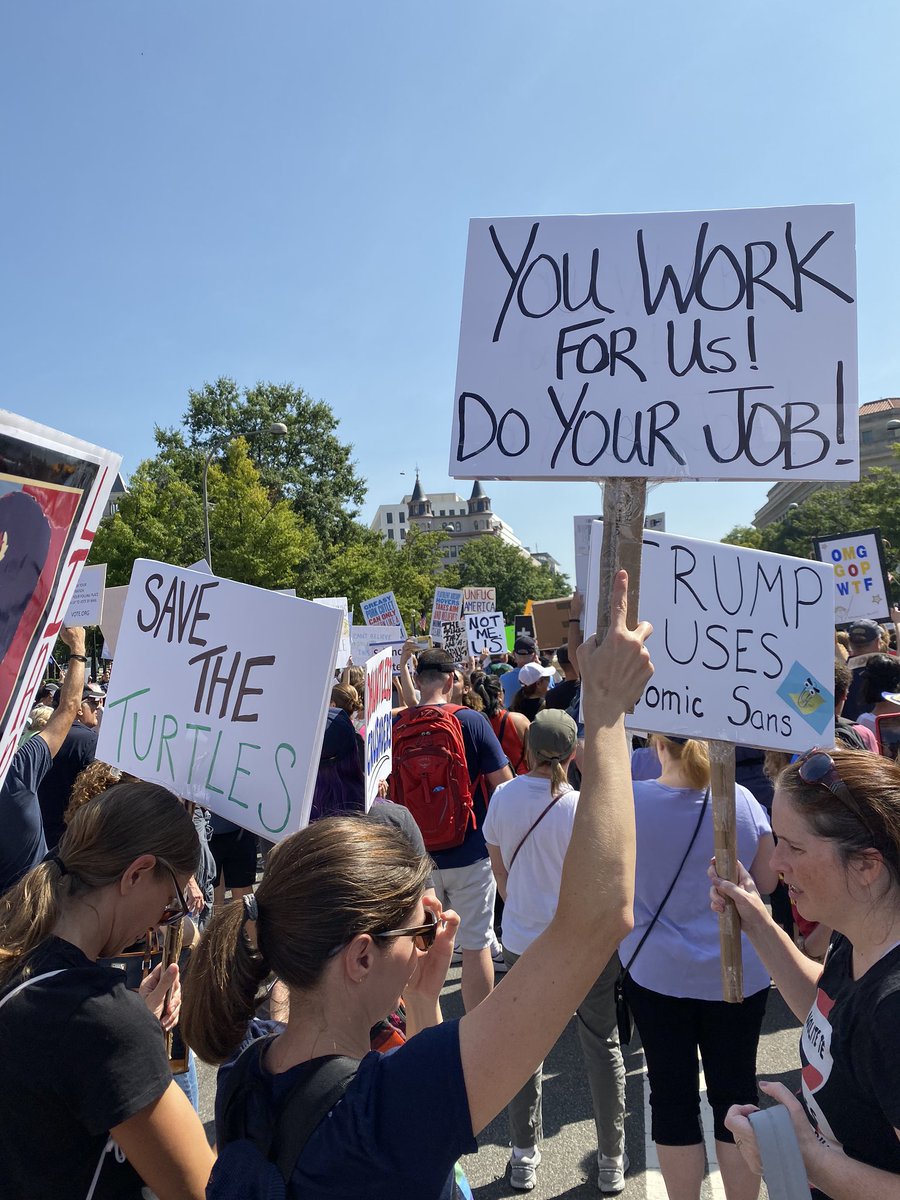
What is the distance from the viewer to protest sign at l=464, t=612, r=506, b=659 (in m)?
15.4

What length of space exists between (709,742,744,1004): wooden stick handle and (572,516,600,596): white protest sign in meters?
2.26

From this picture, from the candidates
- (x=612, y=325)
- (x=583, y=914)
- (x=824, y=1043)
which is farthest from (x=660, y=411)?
(x=824, y=1043)

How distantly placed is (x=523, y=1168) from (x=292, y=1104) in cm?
275

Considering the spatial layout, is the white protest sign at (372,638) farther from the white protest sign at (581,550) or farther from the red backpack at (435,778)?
the red backpack at (435,778)

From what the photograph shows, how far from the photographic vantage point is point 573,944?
1453 millimetres

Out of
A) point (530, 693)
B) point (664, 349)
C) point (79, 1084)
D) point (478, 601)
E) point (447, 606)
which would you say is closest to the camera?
point (79, 1084)

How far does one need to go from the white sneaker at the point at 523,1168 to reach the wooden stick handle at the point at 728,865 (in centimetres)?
155

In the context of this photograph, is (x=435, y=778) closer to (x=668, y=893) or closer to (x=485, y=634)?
(x=668, y=893)

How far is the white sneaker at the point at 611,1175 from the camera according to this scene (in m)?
3.62

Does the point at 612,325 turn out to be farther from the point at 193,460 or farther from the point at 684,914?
the point at 193,460

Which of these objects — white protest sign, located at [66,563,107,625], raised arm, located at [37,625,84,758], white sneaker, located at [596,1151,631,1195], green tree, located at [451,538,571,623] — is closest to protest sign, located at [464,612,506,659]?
white protest sign, located at [66,563,107,625]

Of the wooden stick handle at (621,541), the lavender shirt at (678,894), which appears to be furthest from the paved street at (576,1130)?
the wooden stick handle at (621,541)

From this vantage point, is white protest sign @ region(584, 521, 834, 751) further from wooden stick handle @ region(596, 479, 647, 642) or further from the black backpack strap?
the black backpack strap

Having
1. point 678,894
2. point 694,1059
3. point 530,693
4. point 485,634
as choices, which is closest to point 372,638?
point 485,634
